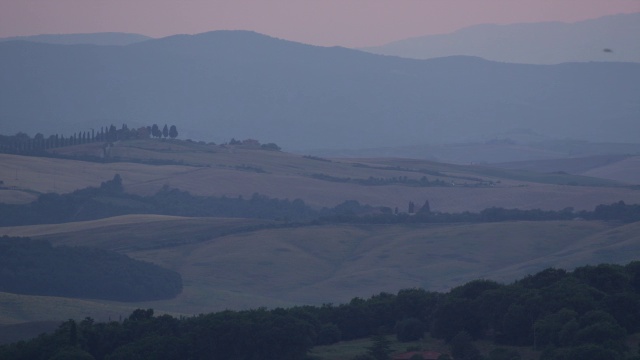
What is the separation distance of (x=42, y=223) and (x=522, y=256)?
5133 cm

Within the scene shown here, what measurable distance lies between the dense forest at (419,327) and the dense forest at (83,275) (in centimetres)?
3473

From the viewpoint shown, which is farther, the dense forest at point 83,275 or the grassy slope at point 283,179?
the grassy slope at point 283,179

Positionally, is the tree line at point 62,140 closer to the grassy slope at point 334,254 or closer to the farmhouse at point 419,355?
the grassy slope at point 334,254

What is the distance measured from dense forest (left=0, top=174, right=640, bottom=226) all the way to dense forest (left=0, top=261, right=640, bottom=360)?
2446 inches

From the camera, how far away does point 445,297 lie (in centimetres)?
4503

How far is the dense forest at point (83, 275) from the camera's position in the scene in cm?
8019

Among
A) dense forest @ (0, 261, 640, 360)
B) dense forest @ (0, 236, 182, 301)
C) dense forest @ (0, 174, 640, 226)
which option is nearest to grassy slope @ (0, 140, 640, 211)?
dense forest @ (0, 174, 640, 226)

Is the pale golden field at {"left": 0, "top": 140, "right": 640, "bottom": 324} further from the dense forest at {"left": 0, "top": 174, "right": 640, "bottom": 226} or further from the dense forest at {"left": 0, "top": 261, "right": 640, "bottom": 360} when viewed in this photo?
the dense forest at {"left": 0, "top": 261, "right": 640, "bottom": 360}

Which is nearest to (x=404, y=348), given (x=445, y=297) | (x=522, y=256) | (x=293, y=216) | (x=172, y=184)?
(x=445, y=297)

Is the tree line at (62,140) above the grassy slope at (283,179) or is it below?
above

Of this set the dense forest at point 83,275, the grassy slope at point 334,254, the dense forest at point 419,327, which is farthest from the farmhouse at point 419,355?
the dense forest at point 83,275

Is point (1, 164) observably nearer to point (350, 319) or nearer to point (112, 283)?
point (112, 283)

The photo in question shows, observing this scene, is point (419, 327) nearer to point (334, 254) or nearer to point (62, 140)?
point (334, 254)

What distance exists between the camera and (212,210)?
129 metres
